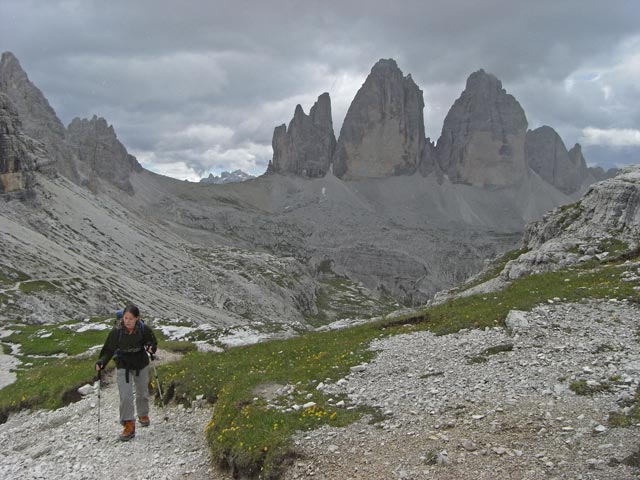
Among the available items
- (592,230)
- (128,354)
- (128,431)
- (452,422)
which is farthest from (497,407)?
(592,230)

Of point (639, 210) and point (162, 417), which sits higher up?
point (639, 210)

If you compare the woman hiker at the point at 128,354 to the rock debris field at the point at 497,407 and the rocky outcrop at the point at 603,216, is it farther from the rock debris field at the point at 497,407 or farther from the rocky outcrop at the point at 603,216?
the rocky outcrop at the point at 603,216

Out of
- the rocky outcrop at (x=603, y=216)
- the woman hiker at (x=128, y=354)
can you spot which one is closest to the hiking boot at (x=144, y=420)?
the woman hiker at (x=128, y=354)

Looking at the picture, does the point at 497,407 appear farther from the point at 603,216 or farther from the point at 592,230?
the point at 603,216

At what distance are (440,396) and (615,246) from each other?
29956mm

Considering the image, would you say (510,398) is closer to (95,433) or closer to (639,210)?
(95,433)

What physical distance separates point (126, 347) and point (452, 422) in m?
10.0

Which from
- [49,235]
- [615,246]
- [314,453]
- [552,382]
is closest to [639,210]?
[615,246]

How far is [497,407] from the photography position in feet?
43.3

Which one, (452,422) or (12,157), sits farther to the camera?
(12,157)

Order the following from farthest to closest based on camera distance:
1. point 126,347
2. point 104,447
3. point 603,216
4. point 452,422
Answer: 1. point 603,216
2. point 104,447
3. point 126,347
4. point 452,422

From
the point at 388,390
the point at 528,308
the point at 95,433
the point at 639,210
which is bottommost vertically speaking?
the point at 95,433

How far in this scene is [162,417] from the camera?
18.0 m

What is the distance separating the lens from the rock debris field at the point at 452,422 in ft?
36.4
